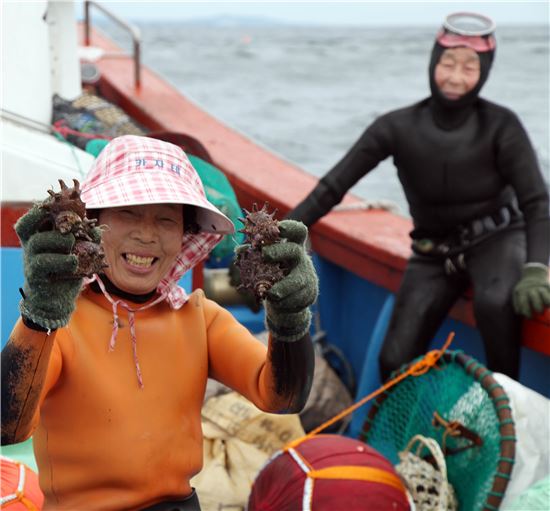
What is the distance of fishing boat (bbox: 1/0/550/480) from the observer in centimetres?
361

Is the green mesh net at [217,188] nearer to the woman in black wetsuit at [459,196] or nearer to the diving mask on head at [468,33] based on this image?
the woman in black wetsuit at [459,196]

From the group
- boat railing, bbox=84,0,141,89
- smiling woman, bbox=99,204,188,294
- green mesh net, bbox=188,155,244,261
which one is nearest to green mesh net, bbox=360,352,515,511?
green mesh net, bbox=188,155,244,261

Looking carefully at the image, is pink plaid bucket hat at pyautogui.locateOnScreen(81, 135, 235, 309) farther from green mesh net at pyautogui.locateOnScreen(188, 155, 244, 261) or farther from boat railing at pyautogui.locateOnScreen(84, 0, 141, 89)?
boat railing at pyautogui.locateOnScreen(84, 0, 141, 89)

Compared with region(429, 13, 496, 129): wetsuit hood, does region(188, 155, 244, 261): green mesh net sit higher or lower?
lower

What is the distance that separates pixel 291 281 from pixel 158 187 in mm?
410

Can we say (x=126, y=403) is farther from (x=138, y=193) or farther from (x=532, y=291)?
(x=532, y=291)

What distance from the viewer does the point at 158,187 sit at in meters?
2.19

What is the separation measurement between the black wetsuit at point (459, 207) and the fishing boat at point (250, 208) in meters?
0.15

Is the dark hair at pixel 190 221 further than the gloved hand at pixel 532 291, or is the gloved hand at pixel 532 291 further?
the gloved hand at pixel 532 291

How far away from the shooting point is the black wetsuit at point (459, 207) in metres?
3.90

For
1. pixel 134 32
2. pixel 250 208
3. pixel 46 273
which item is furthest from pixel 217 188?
pixel 134 32

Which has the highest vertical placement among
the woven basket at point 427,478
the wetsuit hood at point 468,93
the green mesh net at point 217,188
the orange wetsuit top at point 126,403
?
the wetsuit hood at point 468,93

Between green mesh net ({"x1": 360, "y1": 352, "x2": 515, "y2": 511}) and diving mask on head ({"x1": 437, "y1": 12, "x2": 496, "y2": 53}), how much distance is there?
51.1 inches

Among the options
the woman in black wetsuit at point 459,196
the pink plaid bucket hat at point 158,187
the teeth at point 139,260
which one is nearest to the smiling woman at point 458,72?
the woman in black wetsuit at point 459,196
